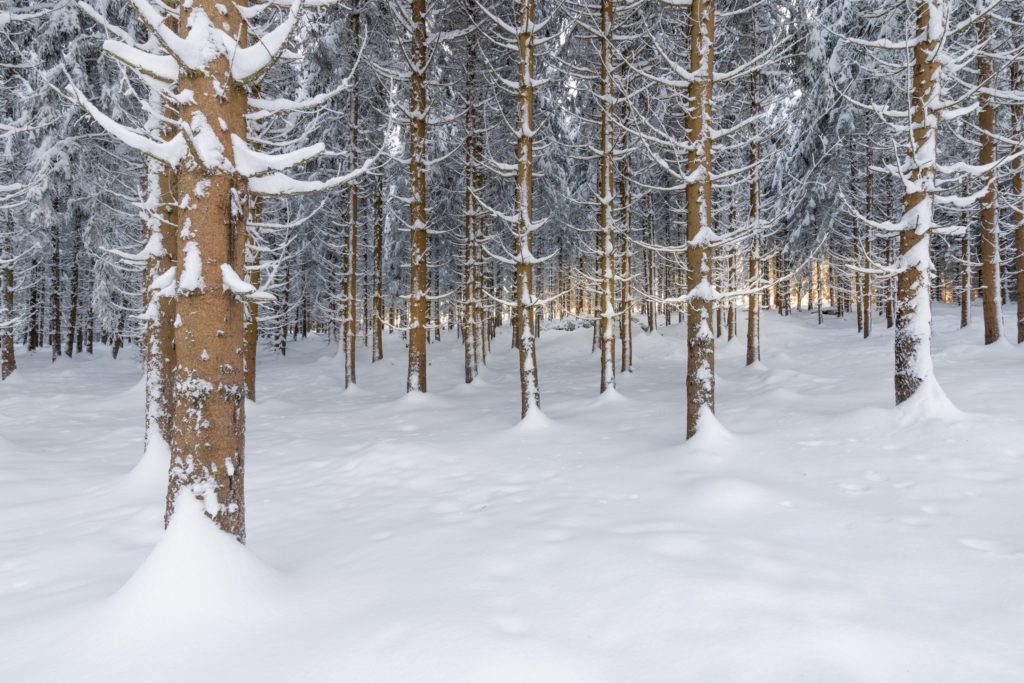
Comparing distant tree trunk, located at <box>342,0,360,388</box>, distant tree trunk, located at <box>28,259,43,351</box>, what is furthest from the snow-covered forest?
distant tree trunk, located at <box>28,259,43,351</box>

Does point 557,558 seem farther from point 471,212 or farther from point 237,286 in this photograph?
point 471,212

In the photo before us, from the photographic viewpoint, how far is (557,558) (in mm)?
3588

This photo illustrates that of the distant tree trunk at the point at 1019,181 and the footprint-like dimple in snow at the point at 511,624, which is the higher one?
the distant tree trunk at the point at 1019,181

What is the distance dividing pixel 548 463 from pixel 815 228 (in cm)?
2737

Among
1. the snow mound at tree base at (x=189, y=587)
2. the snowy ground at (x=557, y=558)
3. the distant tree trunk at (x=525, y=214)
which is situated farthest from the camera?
the distant tree trunk at (x=525, y=214)

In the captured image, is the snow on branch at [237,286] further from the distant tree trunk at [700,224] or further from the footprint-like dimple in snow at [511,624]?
the distant tree trunk at [700,224]

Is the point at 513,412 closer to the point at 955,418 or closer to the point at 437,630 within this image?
the point at 955,418

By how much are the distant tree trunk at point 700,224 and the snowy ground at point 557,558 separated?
0.83m

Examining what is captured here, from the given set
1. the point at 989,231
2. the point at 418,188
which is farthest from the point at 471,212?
the point at 989,231

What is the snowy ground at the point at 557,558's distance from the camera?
248 centimetres

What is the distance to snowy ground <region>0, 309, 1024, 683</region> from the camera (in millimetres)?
2479

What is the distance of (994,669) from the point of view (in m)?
2.31

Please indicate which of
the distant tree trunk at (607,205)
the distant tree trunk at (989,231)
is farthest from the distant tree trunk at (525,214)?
the distant tree trunk at (989,231)

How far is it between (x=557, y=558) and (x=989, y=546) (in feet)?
9.71
